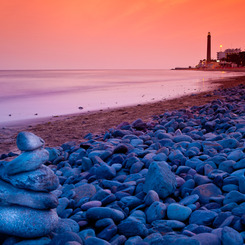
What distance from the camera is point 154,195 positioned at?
2914 mm

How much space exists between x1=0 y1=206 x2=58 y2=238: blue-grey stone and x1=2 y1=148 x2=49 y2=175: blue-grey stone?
29 centimetres

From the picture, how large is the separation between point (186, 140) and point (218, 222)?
2.62m

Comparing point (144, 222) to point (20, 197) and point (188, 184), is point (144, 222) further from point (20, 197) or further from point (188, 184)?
point (20, 197)

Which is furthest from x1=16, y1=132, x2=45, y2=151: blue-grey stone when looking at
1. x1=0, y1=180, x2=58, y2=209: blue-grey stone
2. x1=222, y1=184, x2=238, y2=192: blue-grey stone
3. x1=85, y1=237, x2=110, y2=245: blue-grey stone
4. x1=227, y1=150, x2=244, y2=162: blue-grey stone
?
x1=227, y1=150, x2=244, y2=162: blue-grey stone

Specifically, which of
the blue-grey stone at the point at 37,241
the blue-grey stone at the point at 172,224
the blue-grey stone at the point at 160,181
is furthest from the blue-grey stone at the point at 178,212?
the blue-grey stone at the point at 37,241

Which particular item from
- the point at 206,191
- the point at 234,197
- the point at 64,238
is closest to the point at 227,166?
the point at 206,191

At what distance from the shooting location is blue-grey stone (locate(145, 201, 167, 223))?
106 inches

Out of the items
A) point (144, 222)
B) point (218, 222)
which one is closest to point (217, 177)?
point (218, 222)

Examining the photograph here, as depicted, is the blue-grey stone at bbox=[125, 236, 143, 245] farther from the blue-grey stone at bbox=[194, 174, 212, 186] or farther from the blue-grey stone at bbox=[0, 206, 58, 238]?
the blue-grey stone at bbox=[194, 174, 212, 186]

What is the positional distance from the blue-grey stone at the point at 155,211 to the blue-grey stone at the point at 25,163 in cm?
115

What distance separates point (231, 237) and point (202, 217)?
494 millimetres

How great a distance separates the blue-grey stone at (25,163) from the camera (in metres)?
2.26

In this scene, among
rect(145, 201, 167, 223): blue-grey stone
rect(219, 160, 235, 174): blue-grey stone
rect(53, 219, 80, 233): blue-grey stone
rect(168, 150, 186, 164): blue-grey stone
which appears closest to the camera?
rect(53, 219, 80, 233): blue-grey stone

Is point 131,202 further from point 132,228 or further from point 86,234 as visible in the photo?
point 86,234
